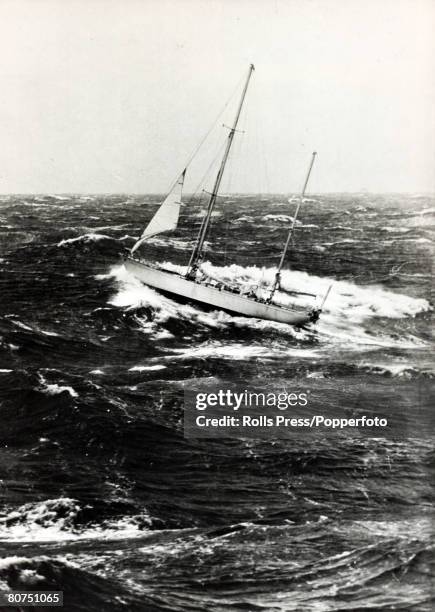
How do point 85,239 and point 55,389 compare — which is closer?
point 55,389

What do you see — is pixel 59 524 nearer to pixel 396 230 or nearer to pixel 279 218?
pixel 396 230

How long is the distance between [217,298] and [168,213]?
221 inches

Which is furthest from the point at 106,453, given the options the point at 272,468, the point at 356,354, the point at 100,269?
the point at 100,269

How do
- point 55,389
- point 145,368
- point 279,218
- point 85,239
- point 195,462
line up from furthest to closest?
1. point 279,218
2. point 85,239
3. point 145,368
4. point 55,389
5. point 195,462

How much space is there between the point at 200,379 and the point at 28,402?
643cm

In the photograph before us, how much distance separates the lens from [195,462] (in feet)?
54.7

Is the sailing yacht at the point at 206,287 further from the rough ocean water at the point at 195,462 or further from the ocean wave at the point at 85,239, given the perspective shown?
the ocean wave at the point at 85,239

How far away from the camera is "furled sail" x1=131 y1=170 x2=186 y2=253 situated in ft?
99.5

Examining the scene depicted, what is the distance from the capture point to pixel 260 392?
67.0 feet

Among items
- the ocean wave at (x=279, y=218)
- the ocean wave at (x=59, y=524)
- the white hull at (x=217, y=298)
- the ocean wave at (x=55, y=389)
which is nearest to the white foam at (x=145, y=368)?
the ocean wave at (x=55, y=389)

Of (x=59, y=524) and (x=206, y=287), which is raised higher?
(x=206, y=287)

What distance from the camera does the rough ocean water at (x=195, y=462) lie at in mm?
12758

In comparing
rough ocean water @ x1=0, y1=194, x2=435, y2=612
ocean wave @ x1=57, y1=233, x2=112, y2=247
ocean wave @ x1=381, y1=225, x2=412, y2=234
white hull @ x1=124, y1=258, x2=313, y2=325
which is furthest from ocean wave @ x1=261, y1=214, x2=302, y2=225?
white hull @ x1=124, y1=258, x2=313, y2=325

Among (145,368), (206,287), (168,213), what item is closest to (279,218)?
(168,213)
